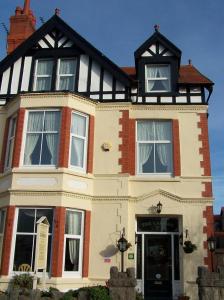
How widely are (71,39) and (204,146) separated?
6.64 m

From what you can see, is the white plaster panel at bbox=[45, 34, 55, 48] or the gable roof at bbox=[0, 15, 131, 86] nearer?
the gable roof at bbox=[0, 15, 131, 86]

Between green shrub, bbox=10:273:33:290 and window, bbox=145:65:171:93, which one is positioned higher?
window, bbox=145:65:171:93

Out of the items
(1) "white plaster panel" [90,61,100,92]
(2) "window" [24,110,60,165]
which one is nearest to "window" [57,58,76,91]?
(1) "white plaster panel" [90,61,100,92]

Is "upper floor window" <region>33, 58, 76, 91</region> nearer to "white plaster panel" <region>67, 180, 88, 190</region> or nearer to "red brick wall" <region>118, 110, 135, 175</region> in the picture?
"red brick wall" <region>118, 110, 135, 175</region>

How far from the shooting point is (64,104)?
13.9m

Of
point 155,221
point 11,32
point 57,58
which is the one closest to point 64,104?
point 57,58

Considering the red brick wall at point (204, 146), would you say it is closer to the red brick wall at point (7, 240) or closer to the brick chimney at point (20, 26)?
the red brick wall at point (7, 240)

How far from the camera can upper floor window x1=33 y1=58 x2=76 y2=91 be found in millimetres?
15223

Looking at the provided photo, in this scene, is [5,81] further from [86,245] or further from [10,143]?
[86,245]

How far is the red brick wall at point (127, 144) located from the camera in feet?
46.0

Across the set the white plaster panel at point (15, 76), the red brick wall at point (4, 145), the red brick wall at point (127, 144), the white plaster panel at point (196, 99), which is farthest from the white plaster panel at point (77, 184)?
the white plaster panel at point (196, 99)

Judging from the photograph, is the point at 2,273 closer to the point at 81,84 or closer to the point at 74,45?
the point at 81,84

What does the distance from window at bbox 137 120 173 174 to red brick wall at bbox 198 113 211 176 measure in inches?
44.8

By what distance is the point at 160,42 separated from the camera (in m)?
15.6
